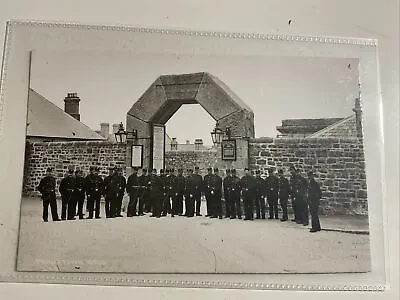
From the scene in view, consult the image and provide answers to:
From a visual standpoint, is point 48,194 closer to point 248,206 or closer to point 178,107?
point 178,107

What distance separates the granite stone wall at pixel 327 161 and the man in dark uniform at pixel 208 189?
16cm

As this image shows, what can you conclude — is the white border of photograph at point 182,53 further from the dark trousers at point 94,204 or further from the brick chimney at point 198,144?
the brick chimney at point 198,144

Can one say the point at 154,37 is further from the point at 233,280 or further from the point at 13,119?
the point at 233,280

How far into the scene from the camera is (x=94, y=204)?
1.54 m

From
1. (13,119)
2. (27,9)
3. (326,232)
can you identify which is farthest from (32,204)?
(326,232)

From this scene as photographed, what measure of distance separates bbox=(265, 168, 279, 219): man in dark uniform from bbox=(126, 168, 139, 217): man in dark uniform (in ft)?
1.62

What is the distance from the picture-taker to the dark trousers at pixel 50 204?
1511 mm

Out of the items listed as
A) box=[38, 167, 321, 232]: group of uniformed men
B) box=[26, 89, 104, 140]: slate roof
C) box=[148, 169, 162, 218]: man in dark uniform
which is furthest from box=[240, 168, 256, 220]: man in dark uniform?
box=[26, 89, 104, 140]: slate roof

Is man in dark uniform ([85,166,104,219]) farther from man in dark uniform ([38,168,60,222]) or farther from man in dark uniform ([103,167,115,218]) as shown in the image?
man in dark uniform ([38,168,60,222])

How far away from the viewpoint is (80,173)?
1.54 meters

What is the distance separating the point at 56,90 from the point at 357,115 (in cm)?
117

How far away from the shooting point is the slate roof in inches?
61.3

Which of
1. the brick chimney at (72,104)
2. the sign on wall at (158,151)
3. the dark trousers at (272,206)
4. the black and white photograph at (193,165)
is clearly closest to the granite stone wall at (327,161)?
the black and white photograph at (193,165)

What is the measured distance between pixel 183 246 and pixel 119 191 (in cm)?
32
